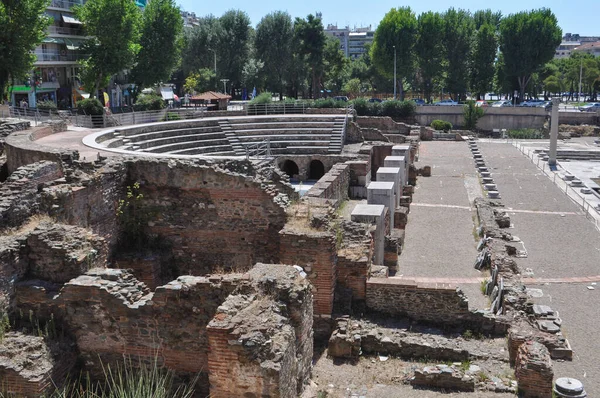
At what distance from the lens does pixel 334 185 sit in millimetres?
19875

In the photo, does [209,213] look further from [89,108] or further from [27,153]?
[89,108]

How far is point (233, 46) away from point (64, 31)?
66.7ft

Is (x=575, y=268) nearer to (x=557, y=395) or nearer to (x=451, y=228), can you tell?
(x=451, y=228)

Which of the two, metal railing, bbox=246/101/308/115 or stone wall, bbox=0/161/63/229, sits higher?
metal railing, bbox=246/101/308/115

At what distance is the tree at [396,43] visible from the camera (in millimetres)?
64562

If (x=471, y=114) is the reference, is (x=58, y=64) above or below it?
above

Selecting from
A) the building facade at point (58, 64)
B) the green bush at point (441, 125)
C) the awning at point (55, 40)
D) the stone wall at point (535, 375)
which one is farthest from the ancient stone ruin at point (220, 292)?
the building facade at point (58, 64)

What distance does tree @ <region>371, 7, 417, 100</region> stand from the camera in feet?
212

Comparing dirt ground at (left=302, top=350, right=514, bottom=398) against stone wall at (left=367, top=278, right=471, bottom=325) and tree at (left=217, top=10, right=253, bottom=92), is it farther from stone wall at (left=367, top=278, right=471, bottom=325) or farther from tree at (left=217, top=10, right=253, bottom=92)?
tree at (left=217, top=10, right=253, bottom=92)

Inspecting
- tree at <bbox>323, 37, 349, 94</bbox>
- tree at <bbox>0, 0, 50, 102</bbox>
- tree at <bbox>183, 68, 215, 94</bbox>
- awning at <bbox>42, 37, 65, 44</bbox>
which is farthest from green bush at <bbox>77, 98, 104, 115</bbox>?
tree at <bbox>323, 37, 349, 94</bbox>

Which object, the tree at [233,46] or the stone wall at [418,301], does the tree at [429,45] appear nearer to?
the tree at [233,46]

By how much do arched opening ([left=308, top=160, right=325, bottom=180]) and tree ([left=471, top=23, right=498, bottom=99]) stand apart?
42773 millimetres

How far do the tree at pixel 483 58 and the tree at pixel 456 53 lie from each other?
1032 millimetres

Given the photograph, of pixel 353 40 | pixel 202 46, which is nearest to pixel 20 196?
pixel 202 46
